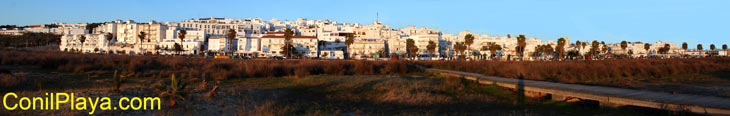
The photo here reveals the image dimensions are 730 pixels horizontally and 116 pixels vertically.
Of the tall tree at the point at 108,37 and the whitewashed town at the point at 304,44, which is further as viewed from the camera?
the tall tree at the point at 108,37

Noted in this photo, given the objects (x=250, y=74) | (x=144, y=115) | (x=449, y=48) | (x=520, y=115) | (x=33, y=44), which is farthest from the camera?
(x=33, y=44)

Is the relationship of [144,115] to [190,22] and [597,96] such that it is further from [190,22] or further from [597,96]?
[190,22]

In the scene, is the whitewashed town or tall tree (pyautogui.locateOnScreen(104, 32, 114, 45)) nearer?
the whitewashed town

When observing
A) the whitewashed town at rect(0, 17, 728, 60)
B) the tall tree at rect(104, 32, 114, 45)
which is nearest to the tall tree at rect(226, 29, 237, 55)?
the whitewashed town at rect(0, 17, 728, 60)

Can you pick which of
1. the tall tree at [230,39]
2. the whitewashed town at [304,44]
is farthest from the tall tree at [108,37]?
the tall tree at [230,39]

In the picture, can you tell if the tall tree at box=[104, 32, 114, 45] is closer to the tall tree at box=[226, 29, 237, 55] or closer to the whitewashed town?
the whitewashed town

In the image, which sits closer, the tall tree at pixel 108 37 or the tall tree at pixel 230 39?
the tall tree at pixel 230 39

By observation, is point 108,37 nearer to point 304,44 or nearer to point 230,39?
point 230,39

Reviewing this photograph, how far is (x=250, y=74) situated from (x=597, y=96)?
12.9m

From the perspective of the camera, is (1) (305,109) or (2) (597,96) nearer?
(1) (305,109)

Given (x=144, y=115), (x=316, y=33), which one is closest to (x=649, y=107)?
Answer: (x=144, y=115)

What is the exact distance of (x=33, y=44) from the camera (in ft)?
415

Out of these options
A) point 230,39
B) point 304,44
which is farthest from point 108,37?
point 304,44

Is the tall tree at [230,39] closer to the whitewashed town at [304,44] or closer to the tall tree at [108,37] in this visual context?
the whitewashed town at [304,44]
